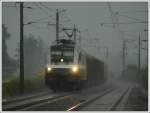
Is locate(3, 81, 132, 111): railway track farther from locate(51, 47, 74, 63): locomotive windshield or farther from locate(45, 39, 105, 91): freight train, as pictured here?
locate(51, 47, 74, 63): locomotive windshield

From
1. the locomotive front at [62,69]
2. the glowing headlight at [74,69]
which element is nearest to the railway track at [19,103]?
the locomotive front at [62,69]

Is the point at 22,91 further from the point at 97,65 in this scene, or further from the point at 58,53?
the point at 97,65

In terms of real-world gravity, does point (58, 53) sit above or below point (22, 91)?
above

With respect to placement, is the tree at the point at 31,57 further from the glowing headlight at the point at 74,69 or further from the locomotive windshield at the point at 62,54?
the glowing headlight at the point at 74,69

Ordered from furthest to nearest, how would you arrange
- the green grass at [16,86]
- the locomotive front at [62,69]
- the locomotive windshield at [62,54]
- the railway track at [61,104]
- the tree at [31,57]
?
the tree at [31,57] < the locomotive windshield at [62,54] < the locomotive front at [62,69] < the green grass at [16,86] < the railway track at [61,104]

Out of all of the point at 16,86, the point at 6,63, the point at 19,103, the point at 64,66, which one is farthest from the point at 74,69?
the point at 6,63

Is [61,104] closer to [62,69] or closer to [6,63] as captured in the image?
[62,69]

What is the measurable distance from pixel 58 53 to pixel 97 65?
50.2 feet

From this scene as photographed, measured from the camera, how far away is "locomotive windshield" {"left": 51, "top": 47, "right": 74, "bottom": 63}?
35.3 m

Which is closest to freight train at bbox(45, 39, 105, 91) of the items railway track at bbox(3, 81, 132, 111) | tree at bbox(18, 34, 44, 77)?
railway track at bbox(3, 81, 132, 111)

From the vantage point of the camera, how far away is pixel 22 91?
Result: 3594cm

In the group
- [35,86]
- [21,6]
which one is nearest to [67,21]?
[35,86]

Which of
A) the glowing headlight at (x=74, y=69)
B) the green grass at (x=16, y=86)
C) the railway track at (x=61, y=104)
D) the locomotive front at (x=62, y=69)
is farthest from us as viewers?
the glowing headlight at (x=74, y=69)

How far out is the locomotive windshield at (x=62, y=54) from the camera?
35281 mm
